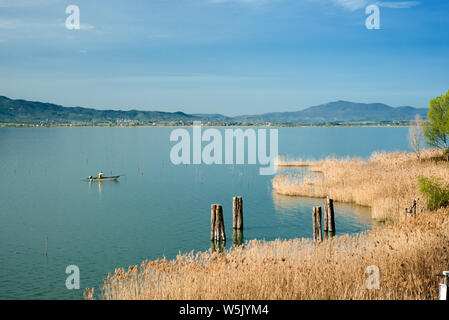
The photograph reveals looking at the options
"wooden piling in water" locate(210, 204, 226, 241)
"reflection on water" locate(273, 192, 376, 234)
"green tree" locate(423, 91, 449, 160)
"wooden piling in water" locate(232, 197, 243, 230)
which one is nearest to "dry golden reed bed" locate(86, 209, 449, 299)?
"wooden piling in water" locate(210, 204, 226, 241)

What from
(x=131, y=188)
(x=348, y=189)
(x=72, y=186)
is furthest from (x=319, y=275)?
(x=72, y=186)

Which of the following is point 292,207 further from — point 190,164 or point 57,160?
point 57,160

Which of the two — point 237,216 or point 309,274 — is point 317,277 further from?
point 237,216

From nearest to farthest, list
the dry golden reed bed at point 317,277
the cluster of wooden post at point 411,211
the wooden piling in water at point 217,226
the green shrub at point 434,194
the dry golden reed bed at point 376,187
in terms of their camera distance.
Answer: the dry golden reed bed at point 317,277 < the cluster of wooden post at point 411,211 < the wooden piling in water at point 217,226 < the green shrub at point 434,194 < the dry golden reed bed at point 376,187

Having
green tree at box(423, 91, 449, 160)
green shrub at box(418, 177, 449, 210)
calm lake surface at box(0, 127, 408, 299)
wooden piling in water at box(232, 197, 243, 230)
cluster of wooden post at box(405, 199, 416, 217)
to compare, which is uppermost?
green tree at box(423, 91, 449, 160)

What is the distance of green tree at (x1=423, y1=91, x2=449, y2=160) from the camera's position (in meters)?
48.6

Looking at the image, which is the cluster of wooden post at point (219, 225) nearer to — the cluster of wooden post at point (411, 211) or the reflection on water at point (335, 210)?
the reflection on water at point (335, 210)

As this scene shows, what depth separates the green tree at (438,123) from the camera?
48625 millimetres

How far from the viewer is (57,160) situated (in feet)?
259

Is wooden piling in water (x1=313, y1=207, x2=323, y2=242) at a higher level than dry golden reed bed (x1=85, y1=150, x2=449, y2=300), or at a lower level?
lower

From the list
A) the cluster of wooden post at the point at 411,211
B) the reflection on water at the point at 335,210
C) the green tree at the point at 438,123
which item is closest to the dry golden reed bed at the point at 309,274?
the cluster of wooden post at the point at 411,211

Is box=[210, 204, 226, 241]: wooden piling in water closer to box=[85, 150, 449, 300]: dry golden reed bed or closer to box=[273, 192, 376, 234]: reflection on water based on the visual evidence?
box=[273, 192, 376, 234]: reflection on water

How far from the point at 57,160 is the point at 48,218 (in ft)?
159

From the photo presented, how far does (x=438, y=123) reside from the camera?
163ft
